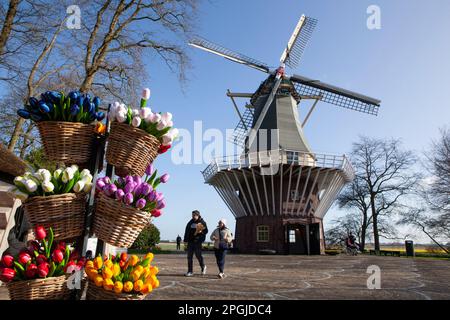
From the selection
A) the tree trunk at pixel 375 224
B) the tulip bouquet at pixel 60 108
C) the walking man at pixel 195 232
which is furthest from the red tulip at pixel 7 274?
the tree trunk at pixel 375 224

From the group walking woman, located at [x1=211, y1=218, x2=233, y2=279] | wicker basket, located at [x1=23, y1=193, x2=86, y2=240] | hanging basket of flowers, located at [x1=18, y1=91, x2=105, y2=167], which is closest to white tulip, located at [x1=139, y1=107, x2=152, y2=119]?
hanging basket of flowers, located at [x1=18, y1=91, x2=105, y2=167]

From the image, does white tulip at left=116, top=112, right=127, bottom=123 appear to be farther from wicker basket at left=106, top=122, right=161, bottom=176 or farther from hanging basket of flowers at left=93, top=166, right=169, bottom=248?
hanging basket of flowers at left=93, top=166, right=169, bottom=248

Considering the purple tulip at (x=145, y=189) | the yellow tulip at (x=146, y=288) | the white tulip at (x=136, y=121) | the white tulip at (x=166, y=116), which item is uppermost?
the white tulip at (x=166, y=116)

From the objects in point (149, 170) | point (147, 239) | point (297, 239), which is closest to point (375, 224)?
point (297, 239)

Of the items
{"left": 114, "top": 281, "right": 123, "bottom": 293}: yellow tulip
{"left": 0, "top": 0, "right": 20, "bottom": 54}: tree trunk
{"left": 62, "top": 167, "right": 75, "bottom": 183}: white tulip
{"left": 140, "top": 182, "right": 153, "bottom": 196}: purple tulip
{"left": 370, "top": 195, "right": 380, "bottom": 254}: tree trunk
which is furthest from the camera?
{"left": 370, "top": 195, "right": 380, "bottom": 254}: tree trunk

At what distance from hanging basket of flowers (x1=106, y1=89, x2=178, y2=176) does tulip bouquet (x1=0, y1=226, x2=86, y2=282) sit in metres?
0.79

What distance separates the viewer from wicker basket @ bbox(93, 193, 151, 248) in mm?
2348

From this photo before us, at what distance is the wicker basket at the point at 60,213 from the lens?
2271 mm

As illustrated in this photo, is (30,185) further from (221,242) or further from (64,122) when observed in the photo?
(221,242)

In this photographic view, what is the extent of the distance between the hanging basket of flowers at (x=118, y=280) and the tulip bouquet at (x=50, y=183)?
58cm

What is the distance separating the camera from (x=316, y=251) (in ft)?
75.5

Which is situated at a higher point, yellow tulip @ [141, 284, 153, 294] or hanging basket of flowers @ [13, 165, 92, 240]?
hanging basket of flowers @ [13, 165, 92, 240]

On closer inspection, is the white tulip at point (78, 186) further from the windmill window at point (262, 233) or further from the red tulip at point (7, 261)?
the windmill window at point (262, 233)
